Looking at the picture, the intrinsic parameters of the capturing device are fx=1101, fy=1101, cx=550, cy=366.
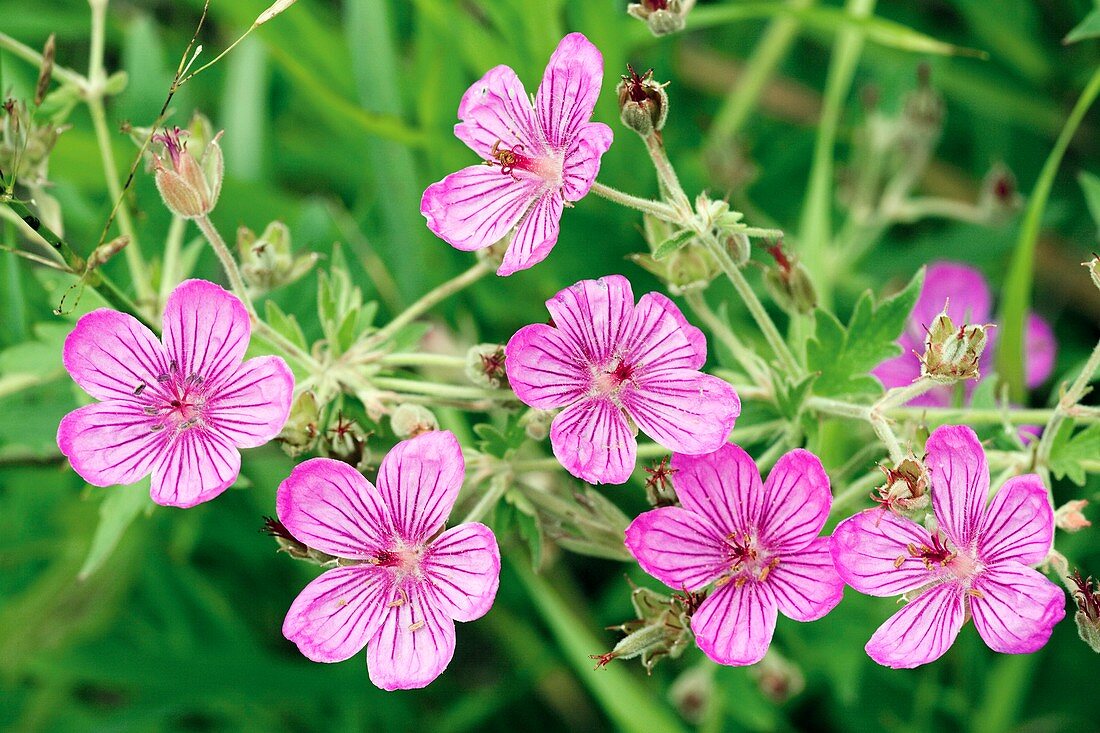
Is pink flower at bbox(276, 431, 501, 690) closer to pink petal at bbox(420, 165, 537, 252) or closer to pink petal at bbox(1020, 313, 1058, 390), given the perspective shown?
pink petal at bbox(420, 165, 537, 252)

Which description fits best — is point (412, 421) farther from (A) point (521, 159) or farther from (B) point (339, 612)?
(A) point (521, 159)

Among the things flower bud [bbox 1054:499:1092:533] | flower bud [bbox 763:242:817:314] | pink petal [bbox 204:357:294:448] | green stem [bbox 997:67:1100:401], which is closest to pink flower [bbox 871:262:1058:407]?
green stem [bbox 997:67:1100:401]

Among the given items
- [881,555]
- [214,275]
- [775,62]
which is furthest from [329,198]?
[881,555]

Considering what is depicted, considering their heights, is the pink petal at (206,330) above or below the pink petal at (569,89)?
below

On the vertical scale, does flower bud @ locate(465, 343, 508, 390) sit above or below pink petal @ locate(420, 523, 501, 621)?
above

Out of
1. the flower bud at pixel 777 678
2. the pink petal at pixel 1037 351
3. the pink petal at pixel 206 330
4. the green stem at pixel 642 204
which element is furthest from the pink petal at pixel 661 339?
the pink petal at pixel 1037 351

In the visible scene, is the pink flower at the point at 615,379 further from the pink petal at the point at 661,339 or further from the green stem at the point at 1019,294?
the green stem at the point at 1019,294

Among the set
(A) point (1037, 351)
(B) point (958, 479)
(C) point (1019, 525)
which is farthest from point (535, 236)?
(A) point (1037, 351)
